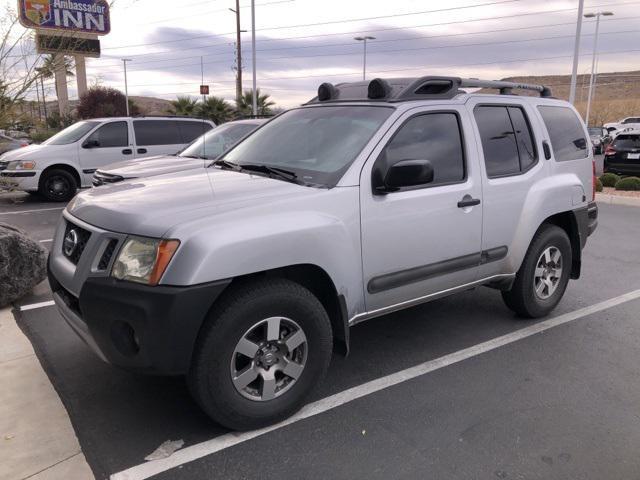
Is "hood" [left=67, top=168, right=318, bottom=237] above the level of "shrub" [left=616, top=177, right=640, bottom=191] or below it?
above

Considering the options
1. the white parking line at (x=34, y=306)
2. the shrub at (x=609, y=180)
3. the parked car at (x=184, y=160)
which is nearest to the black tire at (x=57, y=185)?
the parked car at (x=184, y=160)

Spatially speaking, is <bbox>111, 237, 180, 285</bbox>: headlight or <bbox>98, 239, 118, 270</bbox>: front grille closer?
<bbox>111, 237, 180, 285</bbox>: headlight

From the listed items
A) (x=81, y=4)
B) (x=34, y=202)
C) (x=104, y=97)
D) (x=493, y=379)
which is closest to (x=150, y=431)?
(x=493, y=379)

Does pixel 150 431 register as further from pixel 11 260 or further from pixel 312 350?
pixel 11 260

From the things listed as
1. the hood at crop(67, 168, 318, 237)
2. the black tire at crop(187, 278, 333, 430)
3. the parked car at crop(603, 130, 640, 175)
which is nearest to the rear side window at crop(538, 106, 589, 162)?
the hood at crop(67, 168, 318, 237)

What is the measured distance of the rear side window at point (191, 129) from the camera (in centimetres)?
1181

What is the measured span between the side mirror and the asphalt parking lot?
1359 mm

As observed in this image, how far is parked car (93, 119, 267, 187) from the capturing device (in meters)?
6.89

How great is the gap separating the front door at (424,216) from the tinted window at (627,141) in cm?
1305

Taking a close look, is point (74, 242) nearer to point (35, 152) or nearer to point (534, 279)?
point (534, 279)

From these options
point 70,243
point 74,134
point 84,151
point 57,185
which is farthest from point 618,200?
point 57,185

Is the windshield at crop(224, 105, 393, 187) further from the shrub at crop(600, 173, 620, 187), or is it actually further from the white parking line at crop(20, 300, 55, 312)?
the shrub at crop(600, 173, 620, 187)

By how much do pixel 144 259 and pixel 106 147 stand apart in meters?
9.62

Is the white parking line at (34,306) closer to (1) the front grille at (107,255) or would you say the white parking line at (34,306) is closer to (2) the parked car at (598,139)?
(1) the front grille at (107,255)
